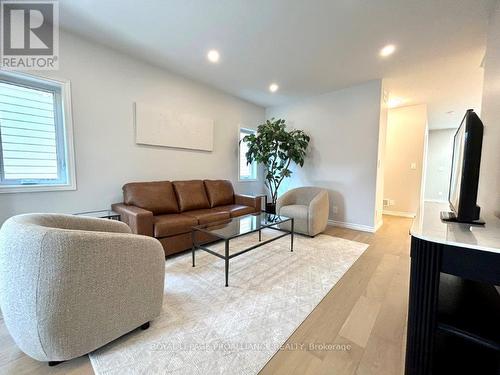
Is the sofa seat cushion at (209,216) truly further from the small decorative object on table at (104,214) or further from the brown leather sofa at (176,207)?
the small decorative object on table at (104,214)

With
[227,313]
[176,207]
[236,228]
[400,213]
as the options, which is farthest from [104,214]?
[400,213]

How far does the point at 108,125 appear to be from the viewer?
271 cm

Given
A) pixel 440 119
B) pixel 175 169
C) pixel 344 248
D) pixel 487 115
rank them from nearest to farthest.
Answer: pixel 487 115, pixel 344 248, pixel 175 169, pixel 440 119

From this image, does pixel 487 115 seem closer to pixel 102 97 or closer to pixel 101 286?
pixel 101 286

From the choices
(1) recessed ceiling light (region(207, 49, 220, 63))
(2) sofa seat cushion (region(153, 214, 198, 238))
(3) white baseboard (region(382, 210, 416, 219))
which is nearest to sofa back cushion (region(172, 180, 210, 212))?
(2) sofa seat cushion (region(153, 214, 198, 238))

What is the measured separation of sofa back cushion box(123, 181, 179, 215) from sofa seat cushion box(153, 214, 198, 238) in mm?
310

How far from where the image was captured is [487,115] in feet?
5.94

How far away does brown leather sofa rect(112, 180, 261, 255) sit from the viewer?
236 centimetres

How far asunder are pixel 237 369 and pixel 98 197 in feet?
8.30

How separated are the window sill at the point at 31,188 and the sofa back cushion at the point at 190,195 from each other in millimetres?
1217

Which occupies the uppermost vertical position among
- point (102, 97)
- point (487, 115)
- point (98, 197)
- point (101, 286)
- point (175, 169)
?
point (102, 97)

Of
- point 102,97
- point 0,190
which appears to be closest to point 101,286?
point 0,190

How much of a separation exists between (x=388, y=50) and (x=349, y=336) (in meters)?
3.06

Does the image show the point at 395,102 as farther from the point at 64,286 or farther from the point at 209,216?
the point at 64,286
